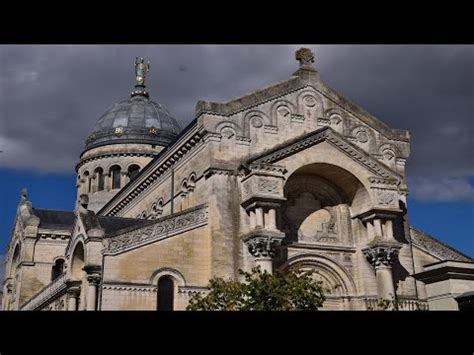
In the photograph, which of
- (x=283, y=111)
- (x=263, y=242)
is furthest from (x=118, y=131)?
(x=263, y=242)

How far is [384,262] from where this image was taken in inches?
1182

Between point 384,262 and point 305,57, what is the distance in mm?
11681

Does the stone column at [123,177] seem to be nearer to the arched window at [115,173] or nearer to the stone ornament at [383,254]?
the arched window at [115,173]

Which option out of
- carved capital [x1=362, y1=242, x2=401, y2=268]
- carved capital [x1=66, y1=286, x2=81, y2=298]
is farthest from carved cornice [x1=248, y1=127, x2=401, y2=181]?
carved capital [x1=66, y1=286, x2=81, y2=298]

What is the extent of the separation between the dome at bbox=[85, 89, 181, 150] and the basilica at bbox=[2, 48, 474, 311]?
22.9 metres

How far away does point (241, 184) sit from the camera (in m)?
29.3

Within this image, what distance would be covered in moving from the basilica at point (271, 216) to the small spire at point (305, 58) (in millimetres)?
65

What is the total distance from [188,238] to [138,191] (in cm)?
1315

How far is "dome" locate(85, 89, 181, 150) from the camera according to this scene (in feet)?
197

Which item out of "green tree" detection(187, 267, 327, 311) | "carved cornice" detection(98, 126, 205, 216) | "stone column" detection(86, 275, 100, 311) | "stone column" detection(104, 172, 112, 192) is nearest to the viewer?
"green tree" detection(187, 267, 327, 311)

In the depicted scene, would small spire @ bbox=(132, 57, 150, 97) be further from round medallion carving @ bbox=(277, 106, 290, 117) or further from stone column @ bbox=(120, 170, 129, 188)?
round medallion carving @ bbox=(277, 106, 290, 117)

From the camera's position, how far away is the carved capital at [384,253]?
97.9 ft
